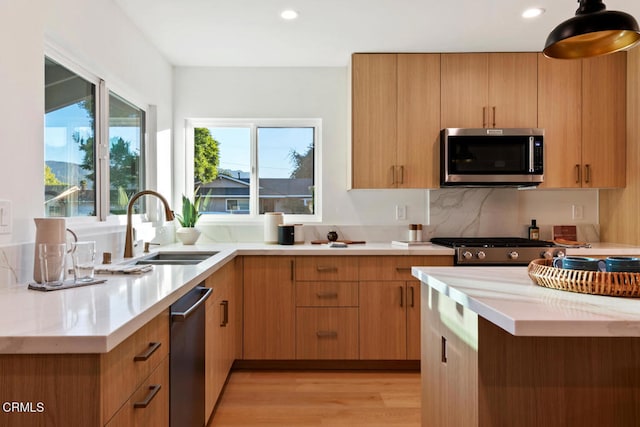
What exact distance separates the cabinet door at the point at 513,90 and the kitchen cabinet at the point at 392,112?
45 centimetres

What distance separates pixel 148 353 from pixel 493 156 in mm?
2797

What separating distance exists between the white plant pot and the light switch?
1692mm

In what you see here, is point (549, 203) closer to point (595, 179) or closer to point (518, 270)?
point (595, 179)

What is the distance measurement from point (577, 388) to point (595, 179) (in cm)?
258

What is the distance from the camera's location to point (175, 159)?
361 cm

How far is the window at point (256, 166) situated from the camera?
12.0ft

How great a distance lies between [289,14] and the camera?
2.61 m

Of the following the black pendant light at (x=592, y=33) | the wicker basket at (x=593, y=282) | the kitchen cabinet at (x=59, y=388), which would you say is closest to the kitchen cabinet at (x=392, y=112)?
the black pendant light at (x=592, y=33)

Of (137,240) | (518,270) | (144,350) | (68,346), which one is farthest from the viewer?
(137,240)

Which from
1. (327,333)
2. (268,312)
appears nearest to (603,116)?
(327,333)

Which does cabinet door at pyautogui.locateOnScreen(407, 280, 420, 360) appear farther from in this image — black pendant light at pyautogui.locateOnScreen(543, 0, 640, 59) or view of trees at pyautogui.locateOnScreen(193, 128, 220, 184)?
view of trees at pyautogui.locateOnScreen(193, 128, 220, 184)

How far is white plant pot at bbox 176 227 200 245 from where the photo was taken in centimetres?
326

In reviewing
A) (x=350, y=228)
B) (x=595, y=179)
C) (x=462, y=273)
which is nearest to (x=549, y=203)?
(x=595, y=179)

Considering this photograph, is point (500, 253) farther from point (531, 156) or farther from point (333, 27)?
point (333, 27)
